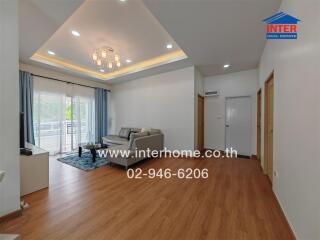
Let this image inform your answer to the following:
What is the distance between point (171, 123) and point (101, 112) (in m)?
3.29

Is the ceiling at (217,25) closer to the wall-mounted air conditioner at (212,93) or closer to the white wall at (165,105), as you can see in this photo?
the white wall at (165,105)

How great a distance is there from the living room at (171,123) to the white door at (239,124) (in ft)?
0.10

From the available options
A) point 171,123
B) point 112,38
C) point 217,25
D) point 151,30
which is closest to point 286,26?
point 217,25

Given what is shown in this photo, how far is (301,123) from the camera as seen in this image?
4.21 feet

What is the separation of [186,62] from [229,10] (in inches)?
75.4

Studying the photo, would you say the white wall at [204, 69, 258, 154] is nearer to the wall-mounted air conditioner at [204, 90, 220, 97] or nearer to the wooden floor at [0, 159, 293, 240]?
the wall-mounted air conditioner at [204, 90, 220, 97]

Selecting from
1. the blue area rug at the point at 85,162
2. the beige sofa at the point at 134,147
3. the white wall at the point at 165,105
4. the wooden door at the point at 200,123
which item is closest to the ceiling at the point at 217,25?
the white wall at the point at 165,105

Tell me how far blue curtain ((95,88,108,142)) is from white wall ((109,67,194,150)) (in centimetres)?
71

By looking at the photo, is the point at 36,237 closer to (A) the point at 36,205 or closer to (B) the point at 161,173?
(A) the point at 36,205

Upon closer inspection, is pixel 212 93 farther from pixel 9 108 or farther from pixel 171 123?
pixel 9 108

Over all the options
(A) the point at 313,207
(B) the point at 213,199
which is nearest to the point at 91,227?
(B) the point at 213,199

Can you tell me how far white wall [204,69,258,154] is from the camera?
4.27 metres

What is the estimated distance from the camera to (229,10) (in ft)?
6.35

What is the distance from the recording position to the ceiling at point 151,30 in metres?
1.92
